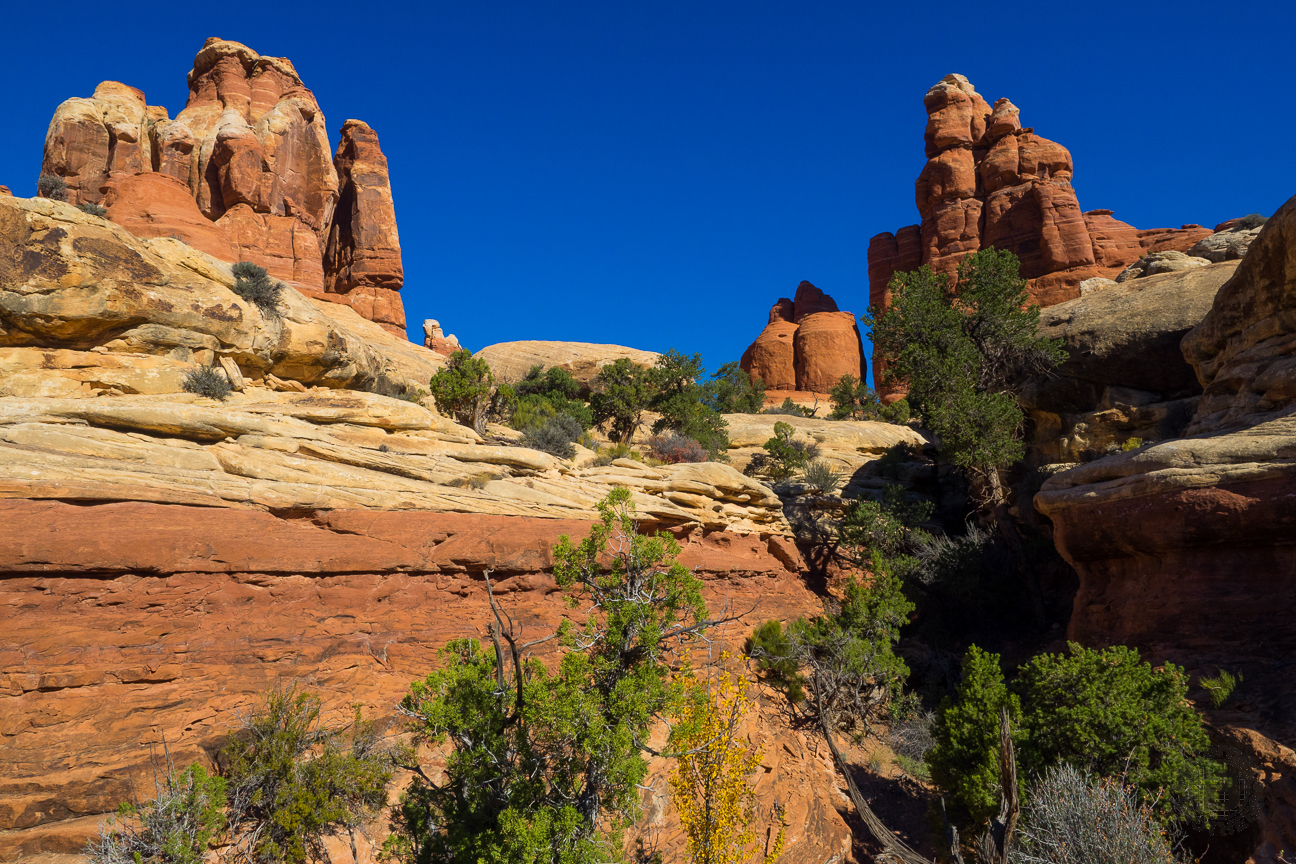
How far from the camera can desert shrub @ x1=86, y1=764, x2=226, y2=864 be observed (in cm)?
739

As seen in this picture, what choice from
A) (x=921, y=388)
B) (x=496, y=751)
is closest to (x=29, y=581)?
(x=496, y=751)

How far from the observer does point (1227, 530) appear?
11320mm

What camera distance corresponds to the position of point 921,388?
19516 millimetres

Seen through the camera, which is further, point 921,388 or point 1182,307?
point 921,388

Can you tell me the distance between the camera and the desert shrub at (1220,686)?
9.99 metres

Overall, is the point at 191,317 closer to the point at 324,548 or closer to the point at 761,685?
the point at 324,548

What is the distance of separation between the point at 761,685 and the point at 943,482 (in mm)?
14702

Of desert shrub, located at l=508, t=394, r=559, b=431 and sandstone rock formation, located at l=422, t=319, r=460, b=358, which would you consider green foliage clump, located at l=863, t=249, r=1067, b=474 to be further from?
sandstone rock formation, located at l=422, t=319, r=460, b=358

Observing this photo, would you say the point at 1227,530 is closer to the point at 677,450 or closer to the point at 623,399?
the point at 677,450

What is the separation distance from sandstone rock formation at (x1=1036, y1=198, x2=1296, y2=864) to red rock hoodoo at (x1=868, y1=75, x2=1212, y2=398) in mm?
33742

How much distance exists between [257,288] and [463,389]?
23.4ft

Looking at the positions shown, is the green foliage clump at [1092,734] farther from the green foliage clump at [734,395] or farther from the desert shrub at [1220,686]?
the green foliage clump at [734,395]

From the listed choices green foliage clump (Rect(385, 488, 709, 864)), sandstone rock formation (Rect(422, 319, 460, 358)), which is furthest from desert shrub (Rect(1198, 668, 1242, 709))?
sandstone rock formation (Rect(422, 319, 460, 358))

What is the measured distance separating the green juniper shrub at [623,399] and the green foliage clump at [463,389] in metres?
8.71
